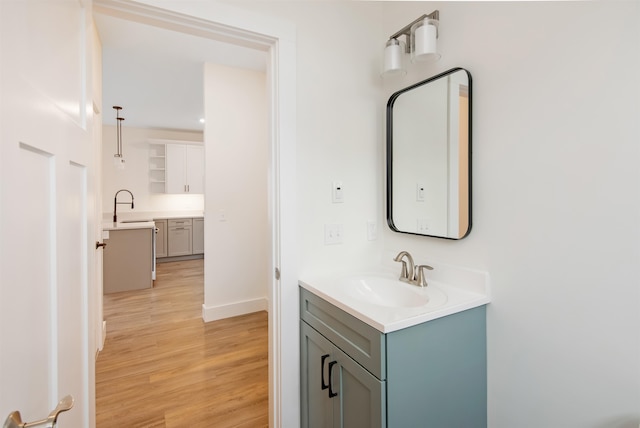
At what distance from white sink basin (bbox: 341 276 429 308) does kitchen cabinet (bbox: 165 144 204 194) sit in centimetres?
556

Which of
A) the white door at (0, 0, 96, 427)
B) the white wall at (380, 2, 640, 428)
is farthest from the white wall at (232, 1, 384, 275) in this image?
the white door at (0, 0, 96, 427)

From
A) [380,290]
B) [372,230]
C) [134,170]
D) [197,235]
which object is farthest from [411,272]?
[134,170]

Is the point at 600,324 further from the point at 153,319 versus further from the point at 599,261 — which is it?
the point at 153,319

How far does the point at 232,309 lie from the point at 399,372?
270 centimetres

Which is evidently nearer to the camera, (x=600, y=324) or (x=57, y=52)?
(x=57, y=52)

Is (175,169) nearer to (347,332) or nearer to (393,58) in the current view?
(393,58)

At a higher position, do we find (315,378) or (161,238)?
(161,238)

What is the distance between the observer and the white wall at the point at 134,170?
603 cm

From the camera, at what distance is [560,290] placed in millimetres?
1104

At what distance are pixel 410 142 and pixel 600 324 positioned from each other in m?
1.05

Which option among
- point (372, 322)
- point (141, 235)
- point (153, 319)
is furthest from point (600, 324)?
point (141, 235)

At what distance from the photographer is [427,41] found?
137cm

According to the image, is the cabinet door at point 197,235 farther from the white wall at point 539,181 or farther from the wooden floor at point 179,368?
the white wall at point 539,181

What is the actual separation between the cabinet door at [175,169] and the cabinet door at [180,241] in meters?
0.77
